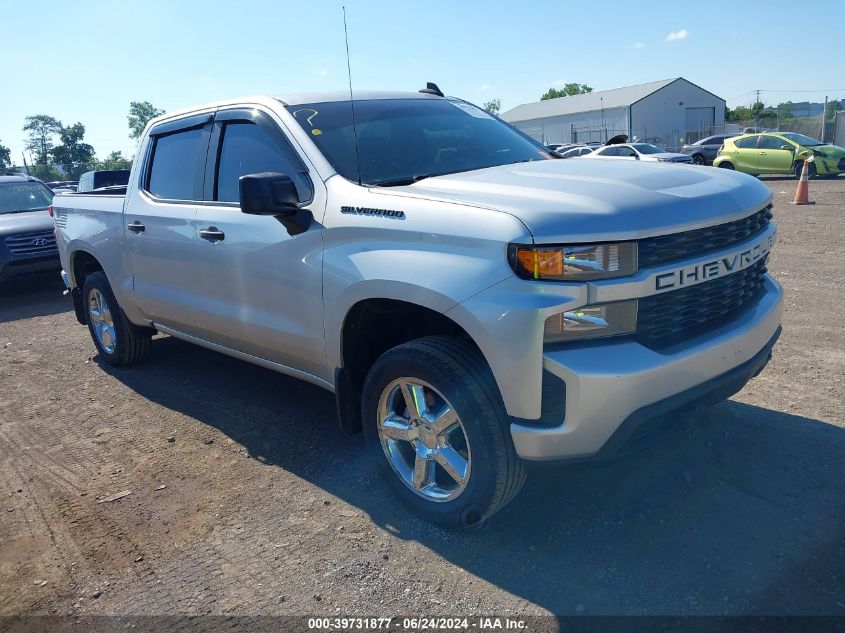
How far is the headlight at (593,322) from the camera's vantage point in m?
2.53

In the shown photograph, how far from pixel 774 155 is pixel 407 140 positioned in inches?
817

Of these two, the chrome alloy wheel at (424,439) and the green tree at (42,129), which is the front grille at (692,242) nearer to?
the chrome alloy wheel at (424,439)

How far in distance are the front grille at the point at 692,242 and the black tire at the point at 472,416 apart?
77 cm

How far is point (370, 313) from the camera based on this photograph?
11.0ft

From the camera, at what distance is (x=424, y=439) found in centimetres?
312

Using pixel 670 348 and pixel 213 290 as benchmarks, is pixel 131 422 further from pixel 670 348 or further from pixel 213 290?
pixel 670 348

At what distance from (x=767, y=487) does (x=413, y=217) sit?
2082 millimetres

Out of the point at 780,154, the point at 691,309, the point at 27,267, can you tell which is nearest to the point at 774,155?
the point at 780,154

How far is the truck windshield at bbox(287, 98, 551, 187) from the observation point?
11.8ft

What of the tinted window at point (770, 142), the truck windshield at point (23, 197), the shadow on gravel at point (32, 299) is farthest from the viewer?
the tinted window at point (770, 142)

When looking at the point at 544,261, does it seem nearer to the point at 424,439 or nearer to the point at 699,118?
the point at 424,439

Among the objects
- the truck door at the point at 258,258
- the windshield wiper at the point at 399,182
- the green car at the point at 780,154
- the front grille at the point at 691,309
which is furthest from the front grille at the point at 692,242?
the green car at the point at 780,154

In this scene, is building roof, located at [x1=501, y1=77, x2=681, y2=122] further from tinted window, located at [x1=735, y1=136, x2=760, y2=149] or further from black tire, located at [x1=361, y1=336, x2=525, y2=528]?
black tire, located at [x1=361, y1=336, x2=525, y2=528]

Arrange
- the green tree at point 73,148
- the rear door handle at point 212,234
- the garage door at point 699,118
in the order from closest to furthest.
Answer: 1. the rear door handle at point 212,234
2. the garage door at point 699,118
3. the green tree at point 73,148
